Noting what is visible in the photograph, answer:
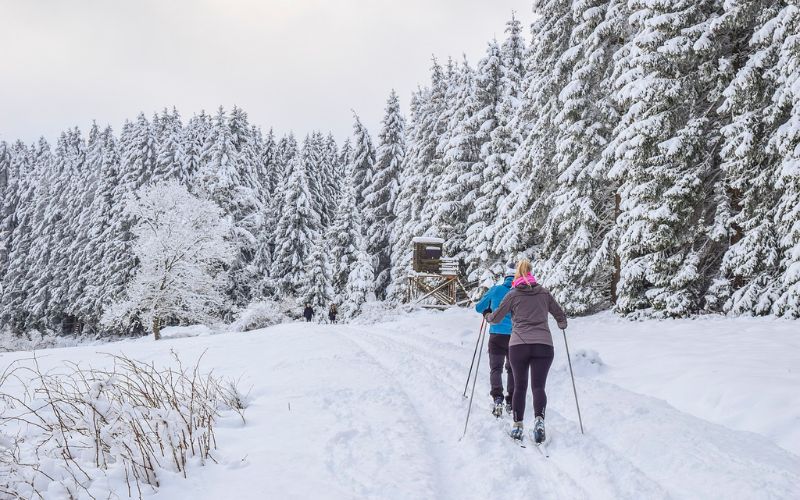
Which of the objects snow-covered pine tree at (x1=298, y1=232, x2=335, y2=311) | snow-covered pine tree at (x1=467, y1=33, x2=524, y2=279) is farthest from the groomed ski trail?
snow-covered pine tree at (x1=298, y1=232, x2=335, y2=311)

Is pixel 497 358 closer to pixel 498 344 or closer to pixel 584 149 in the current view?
pixel 498 344

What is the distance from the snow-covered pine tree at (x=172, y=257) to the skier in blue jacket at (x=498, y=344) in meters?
26.8

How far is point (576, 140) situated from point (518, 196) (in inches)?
130

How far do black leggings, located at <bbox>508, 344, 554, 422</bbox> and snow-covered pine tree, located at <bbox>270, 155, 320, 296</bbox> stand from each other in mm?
32875

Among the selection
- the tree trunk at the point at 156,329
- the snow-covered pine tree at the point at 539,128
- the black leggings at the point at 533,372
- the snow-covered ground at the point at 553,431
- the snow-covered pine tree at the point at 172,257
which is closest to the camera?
the snow-covered ground at the point at 553,431

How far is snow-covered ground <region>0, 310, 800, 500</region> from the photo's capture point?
3.96 meters

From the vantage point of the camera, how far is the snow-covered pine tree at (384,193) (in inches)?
1388

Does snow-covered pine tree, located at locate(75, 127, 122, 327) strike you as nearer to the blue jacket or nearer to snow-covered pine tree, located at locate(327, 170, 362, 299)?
snow-covered pine tree, located at locate(327, 170, 362, 299)

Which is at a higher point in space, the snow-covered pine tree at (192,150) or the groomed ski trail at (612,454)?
the snow-covered pine tree at (192,150)

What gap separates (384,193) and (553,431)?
103ft

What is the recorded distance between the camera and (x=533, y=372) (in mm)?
5480

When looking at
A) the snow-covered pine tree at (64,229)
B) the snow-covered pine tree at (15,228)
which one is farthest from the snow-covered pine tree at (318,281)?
the snow-covered pine tree at (15,228)

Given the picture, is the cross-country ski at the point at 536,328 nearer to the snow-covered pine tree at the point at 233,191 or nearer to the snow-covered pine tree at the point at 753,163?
the snow-covered pine tree at the point at 753,163

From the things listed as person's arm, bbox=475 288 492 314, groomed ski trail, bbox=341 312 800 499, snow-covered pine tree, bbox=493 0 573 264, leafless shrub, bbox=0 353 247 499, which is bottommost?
groomed ski trail, bbox=341 312 800 499
